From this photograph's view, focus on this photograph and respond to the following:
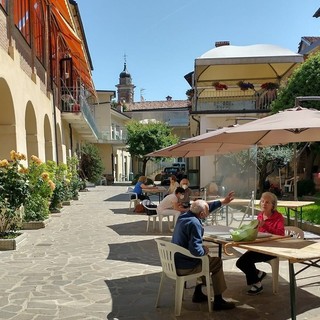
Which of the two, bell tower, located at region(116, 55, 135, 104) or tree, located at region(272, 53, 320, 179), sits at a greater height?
bell tower, located at region(116, 55, 135, 104)

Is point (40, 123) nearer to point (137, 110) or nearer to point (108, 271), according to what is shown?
point (108, 271)

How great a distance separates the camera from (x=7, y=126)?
1121 centimetres

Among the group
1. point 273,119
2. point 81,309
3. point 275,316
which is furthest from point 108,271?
point 273,119

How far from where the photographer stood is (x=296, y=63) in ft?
72.0

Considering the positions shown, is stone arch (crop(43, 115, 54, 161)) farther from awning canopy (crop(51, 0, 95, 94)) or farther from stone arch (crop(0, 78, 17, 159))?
stone arch (crop(0, 78, 17, 159))

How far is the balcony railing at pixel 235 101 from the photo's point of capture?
22.8 m

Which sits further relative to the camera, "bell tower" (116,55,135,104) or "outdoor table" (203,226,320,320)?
"bell tower" (116,55,135,104)

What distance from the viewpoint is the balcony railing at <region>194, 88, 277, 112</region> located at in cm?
2278

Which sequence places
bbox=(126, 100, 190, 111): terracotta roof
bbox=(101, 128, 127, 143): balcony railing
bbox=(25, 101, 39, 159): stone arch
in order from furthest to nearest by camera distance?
bbox=(126, 100, 190, 111): terracotta roof
bbox=(101, 128, 127, 143): balcony railing
bbox=(25, 101, 39, 159): stone arch

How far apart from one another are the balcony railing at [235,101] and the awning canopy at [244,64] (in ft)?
3.16

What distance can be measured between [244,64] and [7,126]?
49.9ft

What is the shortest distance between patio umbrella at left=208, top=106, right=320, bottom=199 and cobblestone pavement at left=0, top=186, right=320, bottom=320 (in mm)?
2175

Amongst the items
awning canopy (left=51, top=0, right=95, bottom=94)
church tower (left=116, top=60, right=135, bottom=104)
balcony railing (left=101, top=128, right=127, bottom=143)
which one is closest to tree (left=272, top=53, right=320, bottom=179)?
awning canopy (left=51, top=0, right=95, bottom=94)

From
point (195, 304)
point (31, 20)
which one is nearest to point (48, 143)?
point (31, 20)
